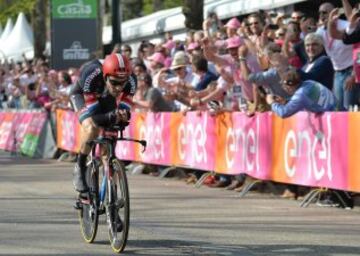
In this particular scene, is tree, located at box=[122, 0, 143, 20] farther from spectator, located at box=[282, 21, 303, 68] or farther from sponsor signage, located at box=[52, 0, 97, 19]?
spectator, located at box=[282, 21, 303, 68]

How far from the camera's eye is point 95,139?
393 inches

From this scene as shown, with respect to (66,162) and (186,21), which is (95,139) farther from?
(186,21)

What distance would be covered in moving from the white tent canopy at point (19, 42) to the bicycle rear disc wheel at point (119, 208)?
127ft

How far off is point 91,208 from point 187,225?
1.57 meters

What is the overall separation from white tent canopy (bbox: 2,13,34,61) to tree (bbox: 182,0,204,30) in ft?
71.2

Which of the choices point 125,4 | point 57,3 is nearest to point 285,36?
point 57,3

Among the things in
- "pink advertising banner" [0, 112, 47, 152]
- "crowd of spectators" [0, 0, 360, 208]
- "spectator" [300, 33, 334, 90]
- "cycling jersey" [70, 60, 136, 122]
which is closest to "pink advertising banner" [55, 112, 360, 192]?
"crowd of spectators" [0, 0, 360, 208]

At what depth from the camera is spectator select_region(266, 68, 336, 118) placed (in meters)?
13.3

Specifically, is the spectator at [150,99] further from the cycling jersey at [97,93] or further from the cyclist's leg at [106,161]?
the cyclist's leg at [106,161]

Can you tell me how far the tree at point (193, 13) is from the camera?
26.8m

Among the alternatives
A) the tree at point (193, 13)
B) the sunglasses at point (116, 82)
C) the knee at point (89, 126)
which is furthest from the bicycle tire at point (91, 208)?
the tree at point (193, 13)

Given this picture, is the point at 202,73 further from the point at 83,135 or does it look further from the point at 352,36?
the point at 83,135

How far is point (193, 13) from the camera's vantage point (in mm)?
26812

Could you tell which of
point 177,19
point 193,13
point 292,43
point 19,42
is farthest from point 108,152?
point 19,42
